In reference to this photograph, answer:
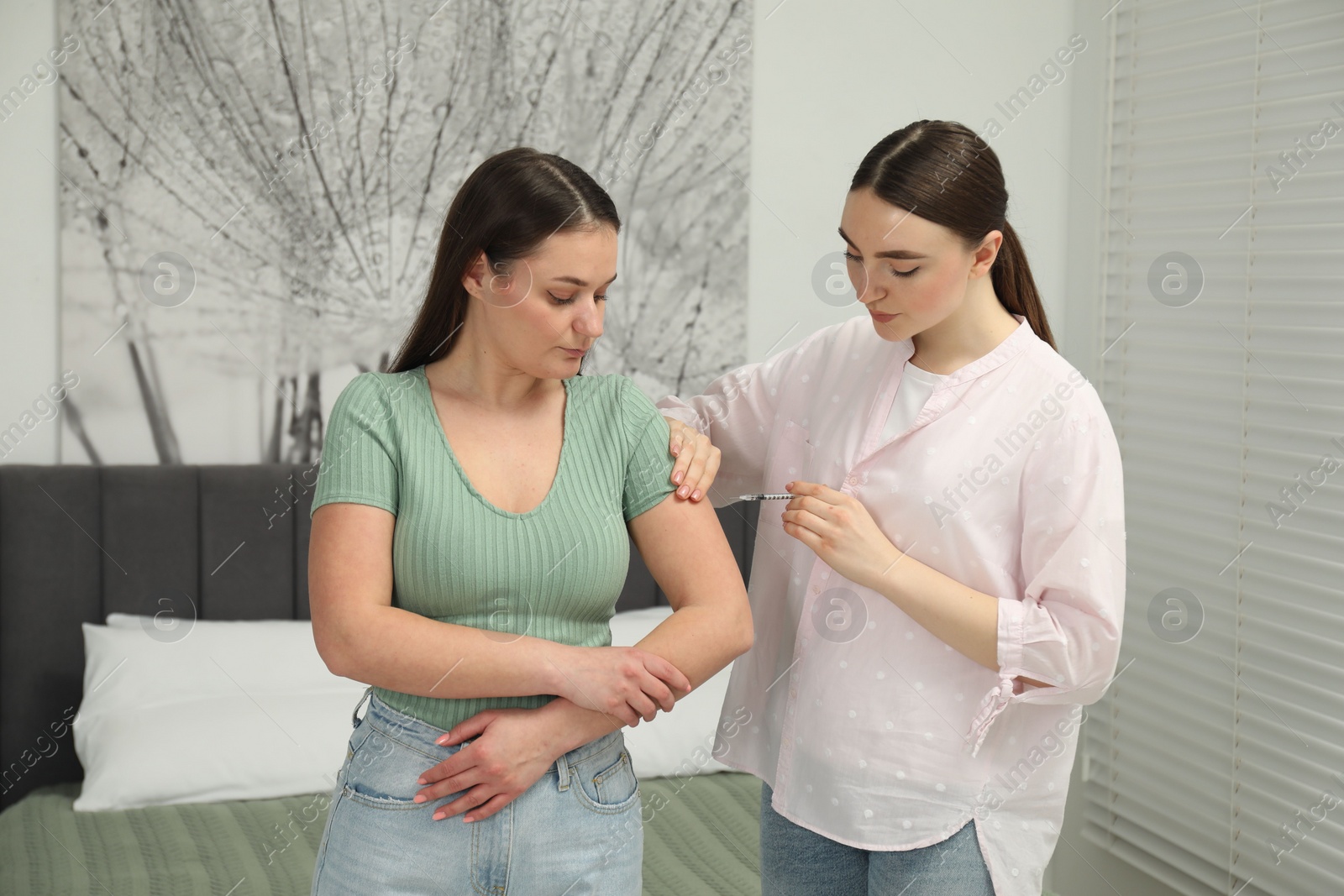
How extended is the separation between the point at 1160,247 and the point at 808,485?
1684 millimetres

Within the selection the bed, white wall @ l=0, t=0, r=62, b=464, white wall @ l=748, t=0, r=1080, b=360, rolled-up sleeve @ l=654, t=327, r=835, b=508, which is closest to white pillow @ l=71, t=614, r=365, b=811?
the bed

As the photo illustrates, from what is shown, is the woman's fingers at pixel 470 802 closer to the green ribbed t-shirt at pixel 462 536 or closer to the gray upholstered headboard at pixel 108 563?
the green ribbed t-shirt at pixel 462 536

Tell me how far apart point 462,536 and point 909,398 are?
20.9 inches

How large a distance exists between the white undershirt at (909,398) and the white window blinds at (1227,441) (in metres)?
1.23

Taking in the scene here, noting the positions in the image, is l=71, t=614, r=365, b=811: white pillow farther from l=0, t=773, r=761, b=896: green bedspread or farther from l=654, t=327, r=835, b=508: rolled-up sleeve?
l=654, t=327, r=835, b=508: rolled-up sleeve

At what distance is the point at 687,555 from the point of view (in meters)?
1.21

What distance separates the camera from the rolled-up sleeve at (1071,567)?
3.77 ft

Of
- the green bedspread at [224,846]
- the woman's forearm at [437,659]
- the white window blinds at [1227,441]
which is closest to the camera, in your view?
the woman's forearm at [437,659]

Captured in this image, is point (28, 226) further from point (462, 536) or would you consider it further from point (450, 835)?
point (450, 835)

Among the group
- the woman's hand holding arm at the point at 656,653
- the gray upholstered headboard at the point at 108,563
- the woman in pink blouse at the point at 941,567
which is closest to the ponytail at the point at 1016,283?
the woman in pink blouse at the point at 941,567

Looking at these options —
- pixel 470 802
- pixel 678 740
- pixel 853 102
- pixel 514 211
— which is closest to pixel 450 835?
pixel 470 802

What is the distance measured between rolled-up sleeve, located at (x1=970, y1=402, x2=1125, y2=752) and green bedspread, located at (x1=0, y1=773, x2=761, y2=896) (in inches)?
39.6

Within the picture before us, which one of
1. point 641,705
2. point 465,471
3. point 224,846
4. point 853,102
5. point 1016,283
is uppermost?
point 853,102

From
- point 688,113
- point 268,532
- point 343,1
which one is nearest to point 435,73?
point 343,1
